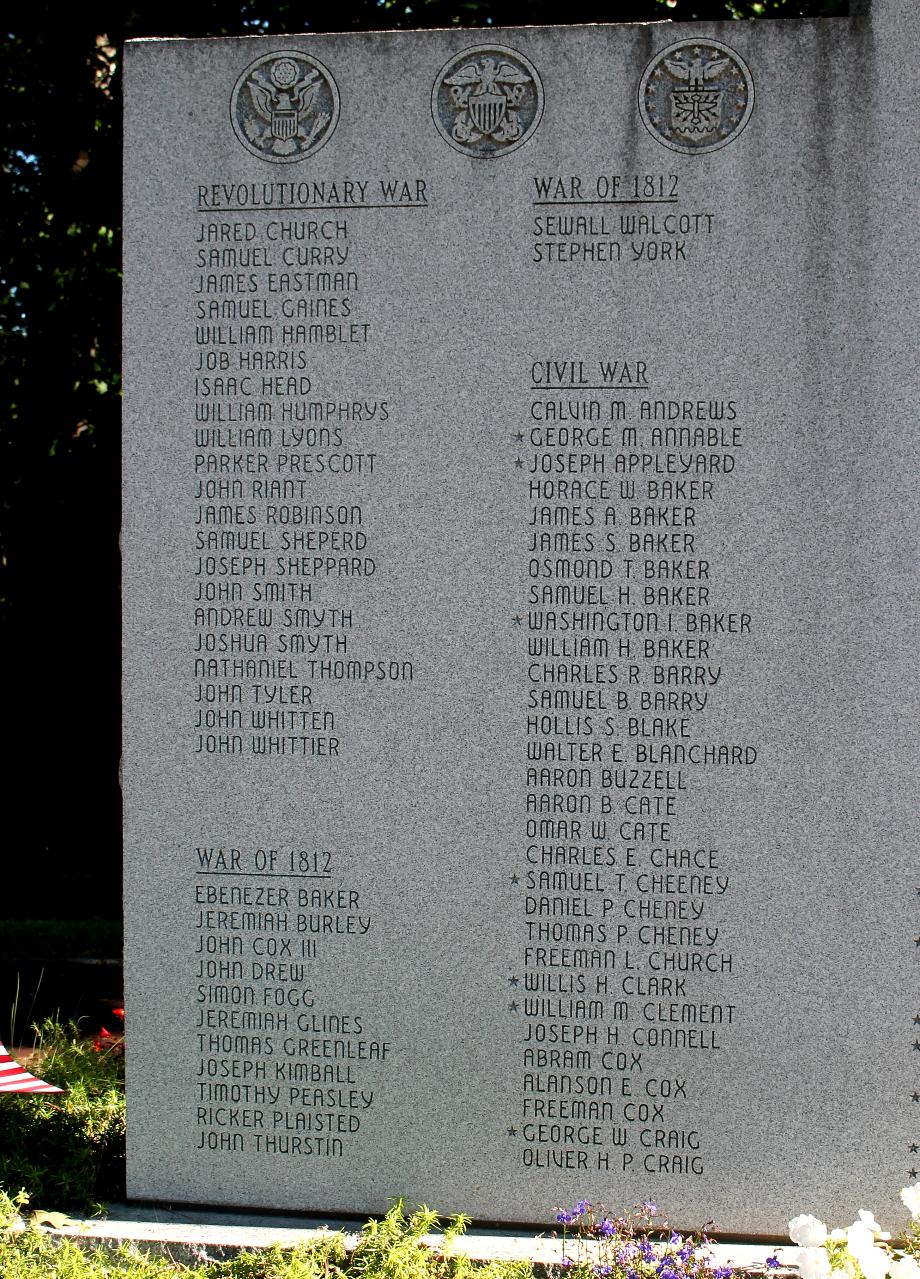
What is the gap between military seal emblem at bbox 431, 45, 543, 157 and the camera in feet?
14.1

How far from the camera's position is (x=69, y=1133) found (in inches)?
193

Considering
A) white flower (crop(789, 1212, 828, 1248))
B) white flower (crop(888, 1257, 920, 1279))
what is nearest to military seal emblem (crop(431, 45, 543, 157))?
white flower (crop(789, 1212, 828, 1248))

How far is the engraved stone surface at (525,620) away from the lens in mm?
4262

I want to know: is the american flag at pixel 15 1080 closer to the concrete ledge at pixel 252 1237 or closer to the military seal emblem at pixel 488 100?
the concrete ledge at pixel 252 1237

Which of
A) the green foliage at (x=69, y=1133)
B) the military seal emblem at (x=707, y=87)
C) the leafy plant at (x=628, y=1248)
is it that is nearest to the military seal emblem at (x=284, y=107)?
the military seal emblem at (x=707, y=87)

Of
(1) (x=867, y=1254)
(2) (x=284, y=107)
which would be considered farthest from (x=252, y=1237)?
(2) (x=284, y=107)

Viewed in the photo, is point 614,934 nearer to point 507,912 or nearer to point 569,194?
point 507,912

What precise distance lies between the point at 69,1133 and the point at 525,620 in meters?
2.67

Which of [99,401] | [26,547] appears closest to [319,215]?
[99,401]

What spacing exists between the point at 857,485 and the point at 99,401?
579 centimetres

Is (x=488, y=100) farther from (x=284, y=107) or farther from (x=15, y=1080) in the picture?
(x=15, y=1080)

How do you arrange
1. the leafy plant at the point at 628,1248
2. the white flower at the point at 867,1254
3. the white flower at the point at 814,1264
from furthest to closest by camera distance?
the leafy plant at the point at 628,1248 < the white flower at the point at 814,1264 < the white flower at the point at 867,1254

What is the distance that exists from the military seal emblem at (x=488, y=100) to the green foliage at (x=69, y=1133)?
12.6 feet

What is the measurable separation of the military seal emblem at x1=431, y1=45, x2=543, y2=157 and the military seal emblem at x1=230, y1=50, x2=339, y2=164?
39 cm
